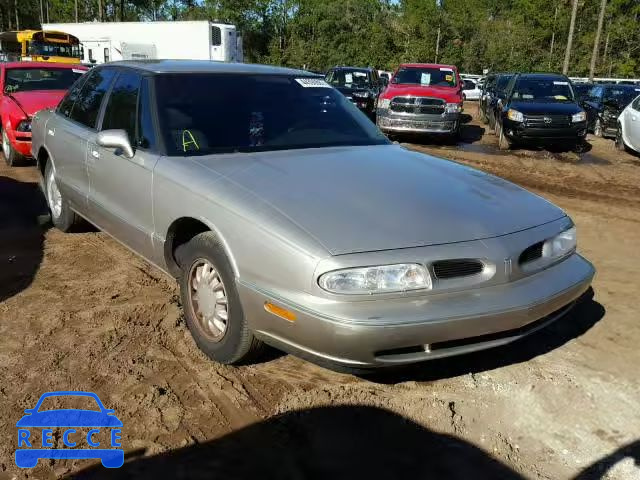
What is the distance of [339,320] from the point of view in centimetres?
262

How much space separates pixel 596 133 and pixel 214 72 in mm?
14564

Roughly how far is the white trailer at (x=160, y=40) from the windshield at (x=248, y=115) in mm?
25164

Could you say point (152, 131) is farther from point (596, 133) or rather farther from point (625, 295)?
point (596, 133)

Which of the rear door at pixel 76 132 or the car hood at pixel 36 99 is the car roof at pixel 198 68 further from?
the car hood at pixel 36 99

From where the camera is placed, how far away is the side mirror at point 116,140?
384 cm

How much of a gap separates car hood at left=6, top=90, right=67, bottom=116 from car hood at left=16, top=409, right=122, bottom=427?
7.09 m

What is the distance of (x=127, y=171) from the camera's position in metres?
4.00

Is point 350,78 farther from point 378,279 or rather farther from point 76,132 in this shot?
point 378,279

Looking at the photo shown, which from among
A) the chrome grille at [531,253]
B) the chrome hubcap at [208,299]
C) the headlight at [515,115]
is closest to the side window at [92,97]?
the chrome hubcap at [208,299]

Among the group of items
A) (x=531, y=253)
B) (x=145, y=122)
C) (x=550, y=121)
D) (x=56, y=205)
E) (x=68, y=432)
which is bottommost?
(x=68, y=432)

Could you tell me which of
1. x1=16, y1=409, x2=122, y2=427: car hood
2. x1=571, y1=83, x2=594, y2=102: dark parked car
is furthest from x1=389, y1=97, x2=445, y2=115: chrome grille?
Result: x1=16, y1=409, x2=122, y2=427: car hood

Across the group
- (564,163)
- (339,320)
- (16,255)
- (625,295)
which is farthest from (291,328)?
(564,163)

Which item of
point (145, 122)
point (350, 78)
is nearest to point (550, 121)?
point (350, 78)

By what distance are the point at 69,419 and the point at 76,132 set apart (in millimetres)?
2858
